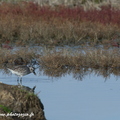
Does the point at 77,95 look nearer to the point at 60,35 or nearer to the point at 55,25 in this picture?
the point at 60,35

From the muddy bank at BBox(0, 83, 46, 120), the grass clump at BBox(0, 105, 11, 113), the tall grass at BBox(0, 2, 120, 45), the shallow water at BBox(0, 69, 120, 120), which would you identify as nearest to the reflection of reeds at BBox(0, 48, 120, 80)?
the shallow water at BBox(0, 69, 120, 120)

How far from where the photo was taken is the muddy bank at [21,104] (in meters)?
8.30

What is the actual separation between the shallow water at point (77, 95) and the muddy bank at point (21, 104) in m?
0.33

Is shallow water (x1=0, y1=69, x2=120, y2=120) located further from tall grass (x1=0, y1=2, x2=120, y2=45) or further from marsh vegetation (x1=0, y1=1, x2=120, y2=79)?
tall grass (x1=0, y1=2, x2=120, y2=45)

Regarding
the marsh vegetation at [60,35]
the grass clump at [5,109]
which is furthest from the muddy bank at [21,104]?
the marsh vegetation at [60,35]

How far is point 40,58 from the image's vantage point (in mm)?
14266

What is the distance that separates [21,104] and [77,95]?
233cm

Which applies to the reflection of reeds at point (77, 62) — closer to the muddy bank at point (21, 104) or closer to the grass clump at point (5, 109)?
the muddy bank at point (21, 104)

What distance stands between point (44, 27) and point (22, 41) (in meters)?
1.14

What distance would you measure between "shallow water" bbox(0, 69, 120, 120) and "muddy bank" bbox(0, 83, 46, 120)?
0.33m

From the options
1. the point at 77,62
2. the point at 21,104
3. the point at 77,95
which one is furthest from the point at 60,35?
the point at 21,104

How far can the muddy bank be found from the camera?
8297 mm

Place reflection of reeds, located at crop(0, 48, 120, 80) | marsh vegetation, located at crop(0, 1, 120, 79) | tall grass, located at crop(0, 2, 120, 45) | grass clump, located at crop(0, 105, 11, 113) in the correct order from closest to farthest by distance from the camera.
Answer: grass clump, located at crop(0, 105, 11, 113) → reflection of reeds, located at crop(0, 48, 120, 80) → marsh vegetation, located at crop(0, 1, 120, 79) → tall grass, located at crop(0, 2, 120, 45)

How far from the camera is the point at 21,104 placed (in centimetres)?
840
